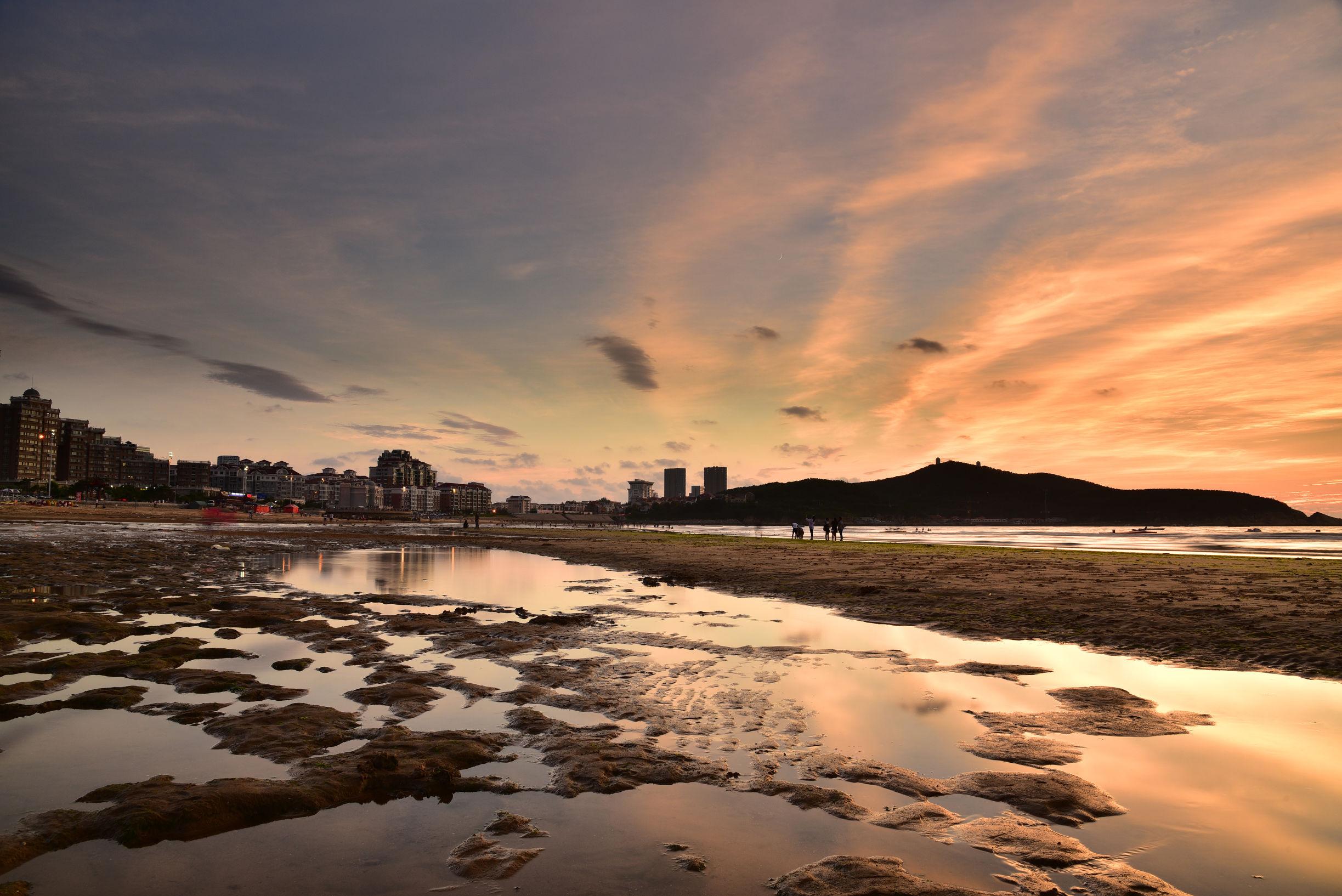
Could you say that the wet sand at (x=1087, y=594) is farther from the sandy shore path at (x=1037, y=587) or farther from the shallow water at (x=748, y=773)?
Result: the shallow water at (x=748, y=773)

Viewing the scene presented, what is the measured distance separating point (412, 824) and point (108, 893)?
224cm

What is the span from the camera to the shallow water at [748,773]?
530 cm

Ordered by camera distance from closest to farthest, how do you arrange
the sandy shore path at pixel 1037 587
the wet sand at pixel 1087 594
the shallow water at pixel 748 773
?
the shallow water at pixel 748 773 < the wet sand at pixel 1087 594 < the sandy shore path at pixel 1037 587

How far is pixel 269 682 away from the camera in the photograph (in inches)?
448

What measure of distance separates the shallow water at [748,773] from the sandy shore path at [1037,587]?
2.09 m

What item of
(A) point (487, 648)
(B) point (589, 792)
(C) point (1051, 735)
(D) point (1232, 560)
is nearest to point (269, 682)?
(A) point (487, 648)

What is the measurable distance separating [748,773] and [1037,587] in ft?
64.9

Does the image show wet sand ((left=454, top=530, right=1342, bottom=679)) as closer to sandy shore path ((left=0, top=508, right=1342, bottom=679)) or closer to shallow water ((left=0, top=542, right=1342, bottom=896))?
sandy shore path ((left=0, top=508, right=1342, bottom=679))

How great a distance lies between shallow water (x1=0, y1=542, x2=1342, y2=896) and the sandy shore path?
2.09 m

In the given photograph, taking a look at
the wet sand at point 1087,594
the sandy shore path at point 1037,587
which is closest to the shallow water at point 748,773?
the wet sand at point 1087,594

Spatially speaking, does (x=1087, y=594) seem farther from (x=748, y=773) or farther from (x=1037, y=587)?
(x=748, y=773)

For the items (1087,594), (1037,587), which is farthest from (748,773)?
(1037,587)

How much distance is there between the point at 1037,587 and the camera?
23.0 meters

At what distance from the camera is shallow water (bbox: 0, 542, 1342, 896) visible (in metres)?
5.30
